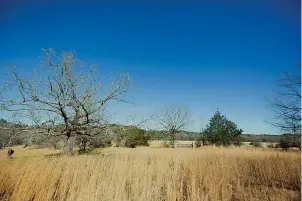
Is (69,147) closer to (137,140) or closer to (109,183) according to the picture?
(109,183)

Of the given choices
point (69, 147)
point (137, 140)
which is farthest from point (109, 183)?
point (137, 140)

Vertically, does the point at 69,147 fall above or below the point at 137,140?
above

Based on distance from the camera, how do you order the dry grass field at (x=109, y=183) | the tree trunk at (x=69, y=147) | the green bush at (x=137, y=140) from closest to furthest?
the dry grass field at (x=109, y=183) → the tree trunk at (x=69, y=147) → the green bush at (x=137, y=140)

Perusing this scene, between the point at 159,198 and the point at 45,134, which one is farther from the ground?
the point at 45,134

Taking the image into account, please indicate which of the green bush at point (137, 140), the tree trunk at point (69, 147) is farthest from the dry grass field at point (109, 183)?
the green bush at point (137, 140)

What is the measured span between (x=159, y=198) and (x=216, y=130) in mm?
26380

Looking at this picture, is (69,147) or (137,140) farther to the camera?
(137,140)

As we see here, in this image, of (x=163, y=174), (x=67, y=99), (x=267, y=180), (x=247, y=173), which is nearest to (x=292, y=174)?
(x=267, y=180)

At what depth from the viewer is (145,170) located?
4594 millimetres

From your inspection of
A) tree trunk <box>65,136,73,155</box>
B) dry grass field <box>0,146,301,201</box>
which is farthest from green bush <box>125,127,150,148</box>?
dry grass field <box>0,146,301,201</box>

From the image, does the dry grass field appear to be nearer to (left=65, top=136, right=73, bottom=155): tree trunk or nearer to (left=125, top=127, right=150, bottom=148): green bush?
(left=65, top=136, right=73, bottom=155): tree trunk

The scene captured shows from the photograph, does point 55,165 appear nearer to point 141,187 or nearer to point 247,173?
point 141,187

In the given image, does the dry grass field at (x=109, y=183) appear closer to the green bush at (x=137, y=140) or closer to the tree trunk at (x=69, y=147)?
the tree trunk at (x=69, y=147)

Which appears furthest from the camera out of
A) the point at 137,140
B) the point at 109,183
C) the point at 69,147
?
the point at 137,140
